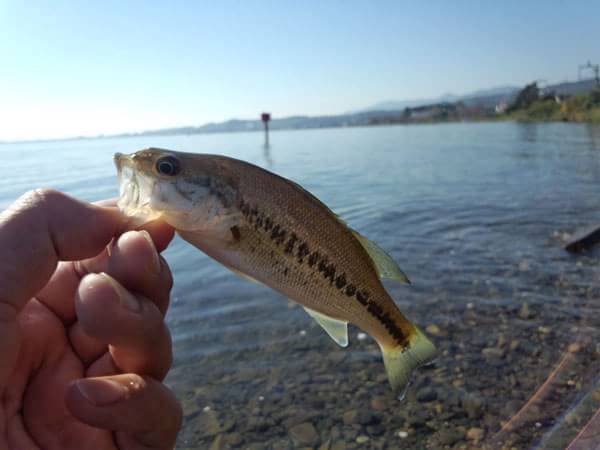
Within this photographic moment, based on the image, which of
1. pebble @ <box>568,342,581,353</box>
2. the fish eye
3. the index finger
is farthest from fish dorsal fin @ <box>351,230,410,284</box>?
pebble @ <box>568,342,581,353</box>

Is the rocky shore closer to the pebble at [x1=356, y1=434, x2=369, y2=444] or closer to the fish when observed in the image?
the pebble at [x1=356, y1=434, x2=369, y2=444]

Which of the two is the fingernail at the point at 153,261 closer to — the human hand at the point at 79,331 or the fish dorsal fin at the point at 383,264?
the human hand at the point at 79,331

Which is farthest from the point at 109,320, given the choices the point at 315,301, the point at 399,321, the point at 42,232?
the point at 399,321

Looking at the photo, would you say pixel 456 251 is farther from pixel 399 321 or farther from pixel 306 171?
pixel 306 171

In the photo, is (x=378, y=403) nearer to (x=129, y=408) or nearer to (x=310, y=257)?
(x=310, y=257)

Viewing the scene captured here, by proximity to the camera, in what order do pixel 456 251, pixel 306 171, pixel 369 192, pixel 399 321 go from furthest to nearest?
pixel 306 171, pixel 369 192, pixel 456 251, pixel 399 321

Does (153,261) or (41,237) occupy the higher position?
(41,237)

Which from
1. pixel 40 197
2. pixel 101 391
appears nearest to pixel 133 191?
pixel 40 197
